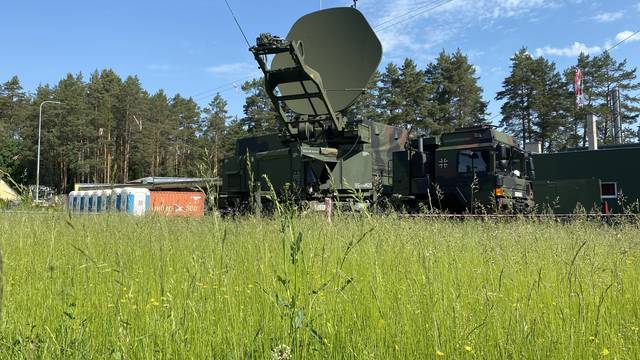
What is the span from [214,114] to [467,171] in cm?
6142

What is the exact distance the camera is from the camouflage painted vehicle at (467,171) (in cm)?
1139

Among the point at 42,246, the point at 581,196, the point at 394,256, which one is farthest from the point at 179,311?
the point at 581,196

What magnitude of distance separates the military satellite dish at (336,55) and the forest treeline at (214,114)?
2861cm

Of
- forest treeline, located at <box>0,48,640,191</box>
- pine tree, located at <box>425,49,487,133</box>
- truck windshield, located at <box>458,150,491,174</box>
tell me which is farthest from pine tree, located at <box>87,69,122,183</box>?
truck windshield, located at <box>458,150,491,174</box>

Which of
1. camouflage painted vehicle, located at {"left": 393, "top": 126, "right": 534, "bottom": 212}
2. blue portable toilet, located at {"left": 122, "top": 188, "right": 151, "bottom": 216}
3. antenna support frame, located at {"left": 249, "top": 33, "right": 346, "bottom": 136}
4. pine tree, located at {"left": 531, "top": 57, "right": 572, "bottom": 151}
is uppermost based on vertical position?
pine tree, located at {"left": 531, "top": 57, "right": 572, "bottom": 151}

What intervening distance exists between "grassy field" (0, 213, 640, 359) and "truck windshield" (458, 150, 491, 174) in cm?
724

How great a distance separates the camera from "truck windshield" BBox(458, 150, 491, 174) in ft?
38.0

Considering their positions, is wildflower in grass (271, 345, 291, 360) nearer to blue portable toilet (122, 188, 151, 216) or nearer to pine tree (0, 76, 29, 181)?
blue portable toilet (122, 188, 151, 216)

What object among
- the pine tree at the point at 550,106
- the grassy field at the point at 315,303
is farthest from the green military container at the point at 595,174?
the pine tree at the point at 550,106

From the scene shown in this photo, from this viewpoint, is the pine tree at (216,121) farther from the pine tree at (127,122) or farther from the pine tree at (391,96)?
the pine tree at (391,96)

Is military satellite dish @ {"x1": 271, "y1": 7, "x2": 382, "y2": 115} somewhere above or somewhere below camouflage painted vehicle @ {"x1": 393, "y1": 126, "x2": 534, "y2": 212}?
above

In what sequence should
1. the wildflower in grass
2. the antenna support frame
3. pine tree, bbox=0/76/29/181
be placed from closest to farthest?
the wildflower in grass < the antenna support frame < pine tree, bbox=0/76/29/181

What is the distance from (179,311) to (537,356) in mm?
1763

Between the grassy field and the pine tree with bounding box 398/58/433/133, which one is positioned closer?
the grassy field
